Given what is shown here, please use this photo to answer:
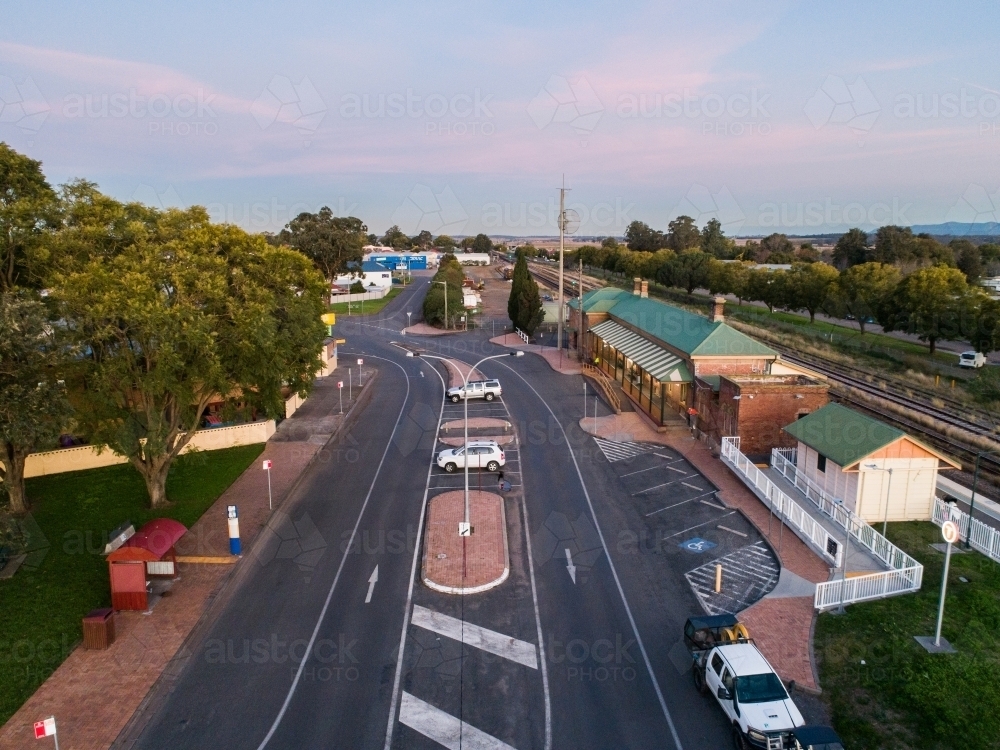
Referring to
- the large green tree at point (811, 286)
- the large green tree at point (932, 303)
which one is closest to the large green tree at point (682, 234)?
the large green tree at point (811, 286)

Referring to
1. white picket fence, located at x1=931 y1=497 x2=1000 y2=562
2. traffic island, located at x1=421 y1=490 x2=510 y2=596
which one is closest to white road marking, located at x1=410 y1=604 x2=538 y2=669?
traffic island, located at x1=421 y1=490 x2=510 y2=596

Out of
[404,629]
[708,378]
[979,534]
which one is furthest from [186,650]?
[708,378]

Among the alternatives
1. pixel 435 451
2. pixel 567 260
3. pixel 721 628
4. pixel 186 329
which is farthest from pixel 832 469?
pixel 567 260

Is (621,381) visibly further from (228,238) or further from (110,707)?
(110,707)

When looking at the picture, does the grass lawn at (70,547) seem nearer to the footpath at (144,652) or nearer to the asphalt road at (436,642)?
the footpath at (144,652)

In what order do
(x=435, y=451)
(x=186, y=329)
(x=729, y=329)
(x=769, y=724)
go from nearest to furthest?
(x=769, y=724)
(x=186, y=329)
(x=435, y=451)
(x=729, y=329)

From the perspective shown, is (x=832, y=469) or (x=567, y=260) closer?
(x=832, y=469)
